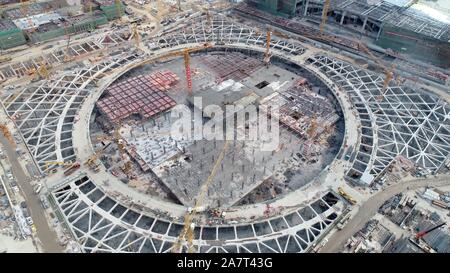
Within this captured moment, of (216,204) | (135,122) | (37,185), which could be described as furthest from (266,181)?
(37,185)

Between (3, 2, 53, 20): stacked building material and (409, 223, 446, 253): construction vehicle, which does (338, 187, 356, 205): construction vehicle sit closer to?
(409, 223, 446, 253): construction vehicle

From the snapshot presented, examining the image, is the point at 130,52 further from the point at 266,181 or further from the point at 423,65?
the point at 423,65

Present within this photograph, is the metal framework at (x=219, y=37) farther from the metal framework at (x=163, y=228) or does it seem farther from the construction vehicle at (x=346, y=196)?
the metal framework at (x=163, y=228)

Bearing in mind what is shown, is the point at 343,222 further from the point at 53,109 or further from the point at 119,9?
the point at 119,9

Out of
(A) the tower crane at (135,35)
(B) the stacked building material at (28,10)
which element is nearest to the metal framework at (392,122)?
(A) the tower crane at (135,35)

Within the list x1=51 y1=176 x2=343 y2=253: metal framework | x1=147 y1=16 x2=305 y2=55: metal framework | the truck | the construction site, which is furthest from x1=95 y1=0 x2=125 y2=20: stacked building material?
x1=51 y1=176 x2=343 y2=253: metal framework

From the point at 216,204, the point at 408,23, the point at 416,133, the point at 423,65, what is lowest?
the point at 216,204

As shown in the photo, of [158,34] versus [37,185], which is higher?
[158,34]
